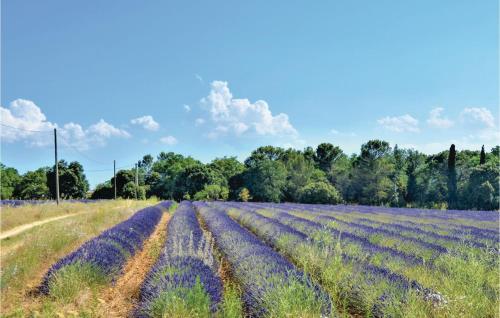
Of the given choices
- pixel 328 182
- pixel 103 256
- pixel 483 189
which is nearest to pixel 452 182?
pixel 483 189

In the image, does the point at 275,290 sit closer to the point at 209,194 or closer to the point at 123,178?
the point at 209,194

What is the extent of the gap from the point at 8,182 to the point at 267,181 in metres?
49.2

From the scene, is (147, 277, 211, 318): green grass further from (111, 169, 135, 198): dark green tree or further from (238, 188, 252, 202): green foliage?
(111, 169, 135, 198): dark green tree

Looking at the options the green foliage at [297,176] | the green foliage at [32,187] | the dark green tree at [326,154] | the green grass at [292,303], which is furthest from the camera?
the dark green tree at [326,154]

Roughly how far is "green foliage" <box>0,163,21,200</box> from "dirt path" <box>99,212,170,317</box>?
224ft

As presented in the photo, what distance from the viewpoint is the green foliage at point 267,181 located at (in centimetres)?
5453

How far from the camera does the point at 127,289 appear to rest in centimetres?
611

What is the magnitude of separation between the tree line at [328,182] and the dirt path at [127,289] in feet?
116

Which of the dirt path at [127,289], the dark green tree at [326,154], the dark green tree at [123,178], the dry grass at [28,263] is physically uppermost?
the dark green tree at [326,154]

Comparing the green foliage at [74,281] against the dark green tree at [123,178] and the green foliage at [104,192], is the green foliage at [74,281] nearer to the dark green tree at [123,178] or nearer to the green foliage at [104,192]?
the dark green tree at [123,178]

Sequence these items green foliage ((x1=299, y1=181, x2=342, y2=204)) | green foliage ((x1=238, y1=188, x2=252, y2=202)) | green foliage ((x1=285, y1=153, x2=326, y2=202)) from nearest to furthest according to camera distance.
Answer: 1. green foliage ((x1=299, y1=181, x2=342, y2=204))
2. green foliage ((x1=238, y1=188, x2=252, y2=202))
3. green foliage ((x1=285, y1=153, x2=326, y2=202))

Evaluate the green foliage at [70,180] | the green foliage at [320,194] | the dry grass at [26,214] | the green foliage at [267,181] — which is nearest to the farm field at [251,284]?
the dry grass at [26,214]

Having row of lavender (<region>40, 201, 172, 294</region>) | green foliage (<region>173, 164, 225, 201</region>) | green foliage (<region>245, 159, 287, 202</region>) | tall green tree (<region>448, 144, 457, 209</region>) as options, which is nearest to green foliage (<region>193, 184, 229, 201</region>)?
green foliage (<region>173, 164, 225, 201</region>)

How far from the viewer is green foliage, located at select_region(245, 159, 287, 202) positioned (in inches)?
2147
